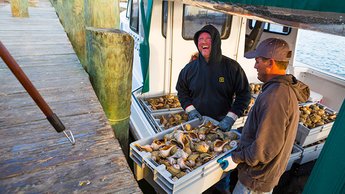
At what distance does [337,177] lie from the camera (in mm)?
1321

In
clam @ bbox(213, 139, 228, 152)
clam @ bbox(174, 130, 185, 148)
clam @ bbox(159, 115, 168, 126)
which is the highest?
clam @ bbox(174, 130, 185, 148)

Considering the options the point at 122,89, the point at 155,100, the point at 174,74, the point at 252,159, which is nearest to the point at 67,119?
the point at 122,89

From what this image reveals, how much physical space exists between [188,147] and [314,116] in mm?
3029

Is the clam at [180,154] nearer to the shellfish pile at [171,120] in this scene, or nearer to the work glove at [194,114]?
the work glove at [194,114]

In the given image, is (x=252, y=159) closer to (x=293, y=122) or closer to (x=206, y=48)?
(x=293, y=122)

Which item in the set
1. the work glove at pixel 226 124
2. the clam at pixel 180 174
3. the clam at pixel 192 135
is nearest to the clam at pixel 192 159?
the clam at pixel 180 174

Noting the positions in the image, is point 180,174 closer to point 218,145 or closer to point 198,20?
point 218,145

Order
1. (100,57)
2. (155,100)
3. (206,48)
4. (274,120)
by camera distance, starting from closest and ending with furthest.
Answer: (274,120) → (100,57) → (206,48) → (155,100)

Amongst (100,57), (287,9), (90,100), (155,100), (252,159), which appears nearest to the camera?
(287,9)

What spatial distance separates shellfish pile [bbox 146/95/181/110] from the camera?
15.2 ft

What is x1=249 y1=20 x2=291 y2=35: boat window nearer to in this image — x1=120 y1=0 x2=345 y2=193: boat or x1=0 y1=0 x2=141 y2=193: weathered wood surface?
x1=120 y1=0 x2=345 y2=193: boat

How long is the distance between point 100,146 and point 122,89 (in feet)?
2.36

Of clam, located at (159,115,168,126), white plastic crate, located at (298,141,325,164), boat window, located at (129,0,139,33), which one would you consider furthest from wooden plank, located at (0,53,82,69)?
white plastic crate, located at (298,141,325,164)

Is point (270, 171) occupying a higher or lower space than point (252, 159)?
lower
